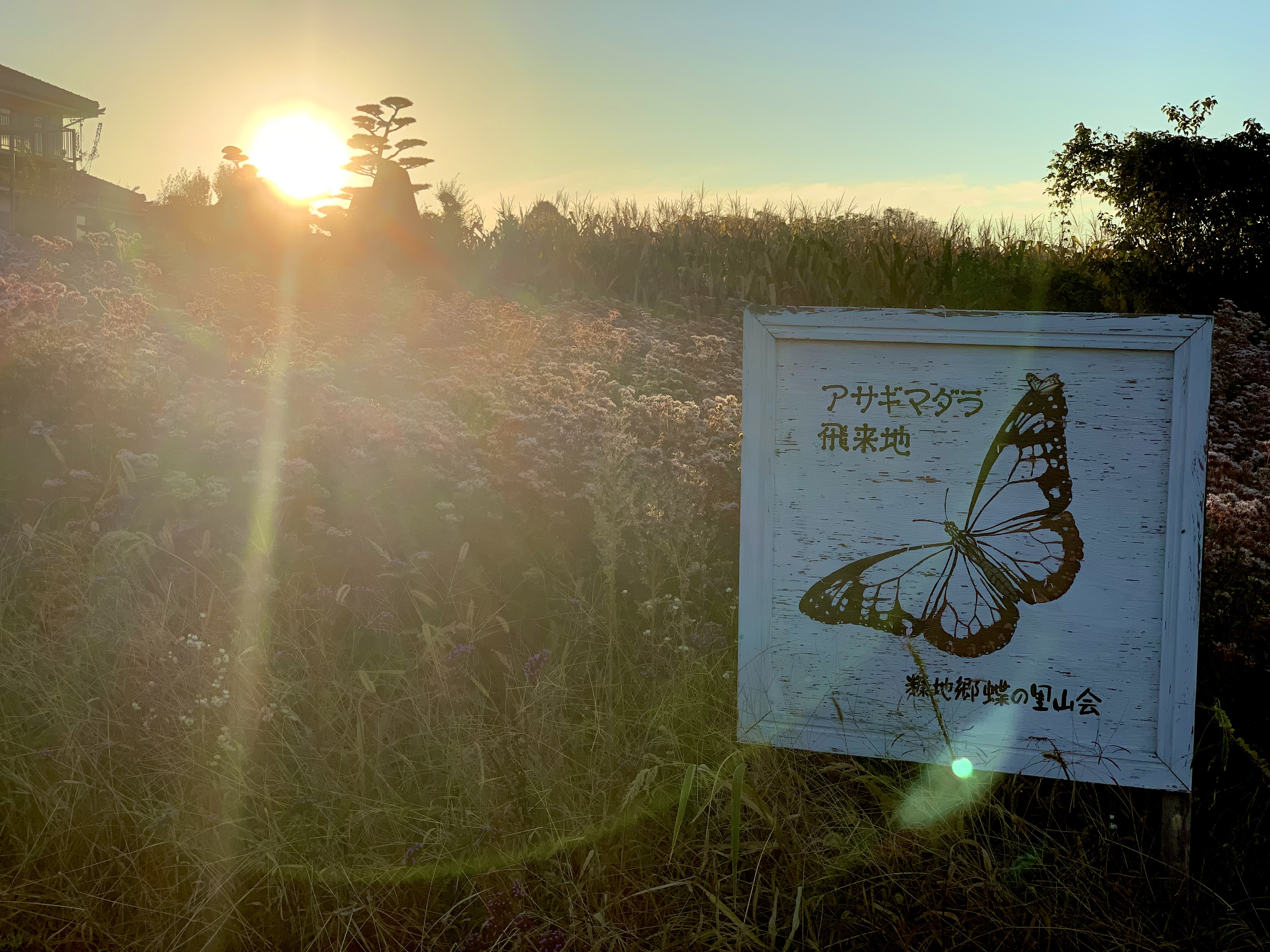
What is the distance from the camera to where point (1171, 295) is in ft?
35.9

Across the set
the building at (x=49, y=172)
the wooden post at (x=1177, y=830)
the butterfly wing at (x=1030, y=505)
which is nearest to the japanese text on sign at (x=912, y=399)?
the butterfly wing at (x=1030, y=505)

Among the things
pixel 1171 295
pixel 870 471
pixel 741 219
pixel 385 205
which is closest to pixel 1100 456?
pixel 870 471

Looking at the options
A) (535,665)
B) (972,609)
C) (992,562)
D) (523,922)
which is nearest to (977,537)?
(992,562)

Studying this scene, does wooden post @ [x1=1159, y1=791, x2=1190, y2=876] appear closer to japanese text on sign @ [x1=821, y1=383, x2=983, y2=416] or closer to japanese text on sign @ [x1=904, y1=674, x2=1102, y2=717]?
japanese text on sign @ [x1=904, y1=674, x2=1102, y2=717]

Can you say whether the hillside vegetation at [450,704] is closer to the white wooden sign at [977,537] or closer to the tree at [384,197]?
the white wooden sign at [977,537]

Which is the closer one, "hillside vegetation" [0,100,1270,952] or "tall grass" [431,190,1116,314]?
"hillside vegetation" [0,100,1270,952]

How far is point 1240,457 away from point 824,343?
3750 millimetres

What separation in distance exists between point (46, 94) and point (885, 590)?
46.1 metres

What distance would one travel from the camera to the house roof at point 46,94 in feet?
124

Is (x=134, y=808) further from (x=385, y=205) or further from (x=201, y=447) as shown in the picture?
(x=385, y=205)

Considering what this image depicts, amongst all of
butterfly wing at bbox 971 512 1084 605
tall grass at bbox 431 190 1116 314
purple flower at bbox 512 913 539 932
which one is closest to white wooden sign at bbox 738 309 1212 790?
butterfly wing at bbox 971 512 1084 605

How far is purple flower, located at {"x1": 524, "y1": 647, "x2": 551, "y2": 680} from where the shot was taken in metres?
3.04

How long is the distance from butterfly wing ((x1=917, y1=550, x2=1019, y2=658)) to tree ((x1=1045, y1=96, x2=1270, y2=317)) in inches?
350

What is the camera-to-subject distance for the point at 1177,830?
8.59ft
